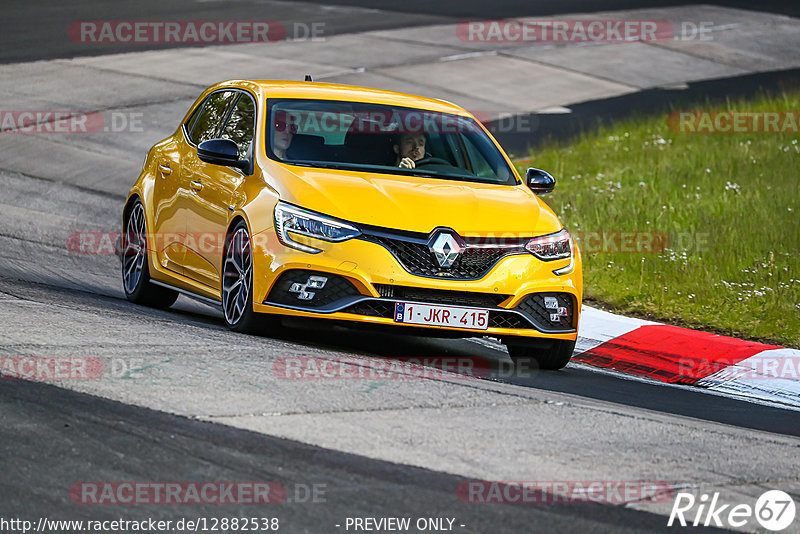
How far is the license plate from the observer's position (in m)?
8.14

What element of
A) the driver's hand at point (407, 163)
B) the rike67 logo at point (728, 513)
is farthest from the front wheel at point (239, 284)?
the rike67 logo at point (728, 513)

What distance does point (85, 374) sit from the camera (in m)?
6.86

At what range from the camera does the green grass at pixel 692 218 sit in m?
11.0

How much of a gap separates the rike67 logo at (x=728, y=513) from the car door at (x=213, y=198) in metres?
4.13

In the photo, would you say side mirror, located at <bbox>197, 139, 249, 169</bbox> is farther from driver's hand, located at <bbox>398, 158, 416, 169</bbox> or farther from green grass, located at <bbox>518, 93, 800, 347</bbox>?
green grass, located at <bbox>518, 93, 800, 347</bbox>

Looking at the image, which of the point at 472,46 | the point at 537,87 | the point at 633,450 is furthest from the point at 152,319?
the point at 472,46

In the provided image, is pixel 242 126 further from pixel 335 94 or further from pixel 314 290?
pixel 314 290

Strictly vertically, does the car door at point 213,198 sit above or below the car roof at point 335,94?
below

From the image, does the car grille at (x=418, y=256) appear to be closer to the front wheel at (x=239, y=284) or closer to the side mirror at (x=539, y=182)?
the front wheel at (x=239, y=284)

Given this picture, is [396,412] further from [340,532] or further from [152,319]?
[152,319]

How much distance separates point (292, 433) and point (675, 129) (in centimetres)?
1511

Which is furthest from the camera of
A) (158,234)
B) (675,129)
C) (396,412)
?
(675,129)

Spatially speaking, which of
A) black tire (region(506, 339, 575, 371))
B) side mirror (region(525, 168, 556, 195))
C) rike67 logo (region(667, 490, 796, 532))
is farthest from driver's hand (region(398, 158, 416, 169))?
rike67 logo (region(667, 490, 796, 532))

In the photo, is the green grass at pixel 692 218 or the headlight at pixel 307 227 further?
the green grass at pixel 692 218
